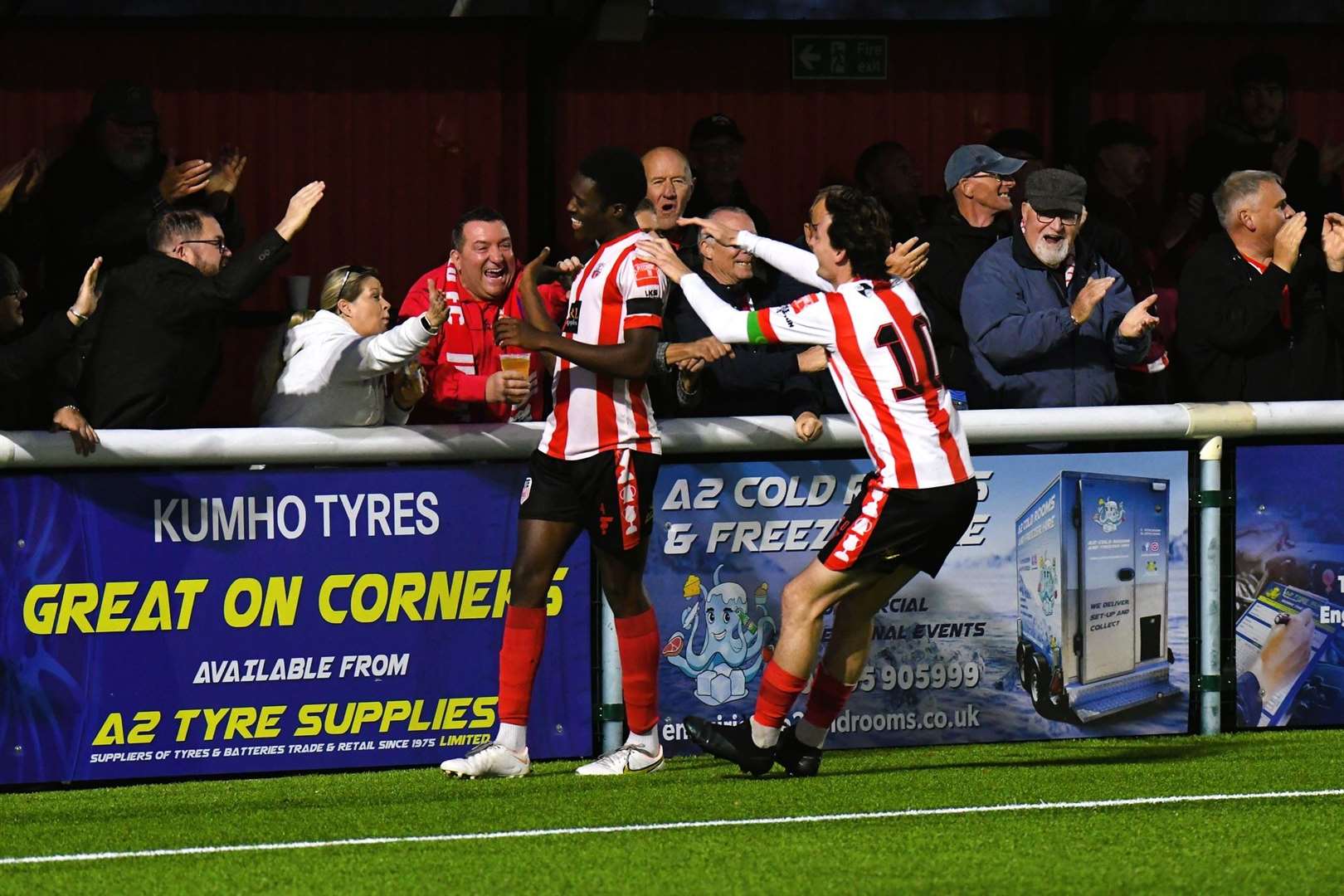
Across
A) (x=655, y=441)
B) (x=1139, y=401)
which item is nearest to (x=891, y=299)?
(x=655, y=441)

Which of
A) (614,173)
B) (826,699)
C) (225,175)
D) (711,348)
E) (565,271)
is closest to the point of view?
(826,699)

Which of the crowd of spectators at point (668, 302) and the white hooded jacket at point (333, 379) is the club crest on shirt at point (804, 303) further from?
the white hooded jacket at point (333, 379)

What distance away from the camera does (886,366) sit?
6812 mm

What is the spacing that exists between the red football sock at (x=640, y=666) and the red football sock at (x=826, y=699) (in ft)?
1.93

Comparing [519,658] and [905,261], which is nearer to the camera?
[519,658]

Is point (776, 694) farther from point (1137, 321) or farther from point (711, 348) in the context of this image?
point (1137, 321)

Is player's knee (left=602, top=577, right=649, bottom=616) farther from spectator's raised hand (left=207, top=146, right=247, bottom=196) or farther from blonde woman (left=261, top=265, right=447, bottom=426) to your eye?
spectator's raised hand (left=207, top=146, right=247, bottom=196)

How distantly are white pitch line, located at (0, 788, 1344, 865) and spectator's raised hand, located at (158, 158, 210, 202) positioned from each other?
147 inches

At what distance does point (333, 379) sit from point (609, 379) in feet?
3.53

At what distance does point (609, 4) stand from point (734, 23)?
1058mm

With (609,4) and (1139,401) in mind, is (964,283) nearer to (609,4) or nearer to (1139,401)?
(1139,401)

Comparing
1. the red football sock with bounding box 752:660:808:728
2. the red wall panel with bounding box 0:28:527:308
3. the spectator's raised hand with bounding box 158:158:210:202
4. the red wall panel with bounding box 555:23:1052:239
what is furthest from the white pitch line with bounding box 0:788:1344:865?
the red wall panel with bounding box 555:23:1052:239

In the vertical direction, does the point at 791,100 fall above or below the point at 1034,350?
above

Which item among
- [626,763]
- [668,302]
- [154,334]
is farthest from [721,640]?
[154,334]
